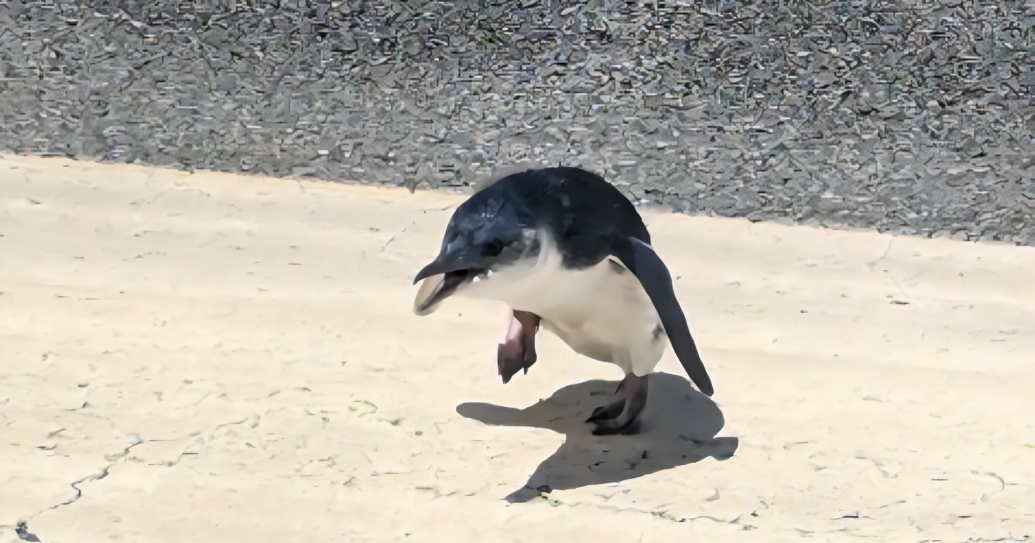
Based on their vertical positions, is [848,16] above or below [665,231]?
above

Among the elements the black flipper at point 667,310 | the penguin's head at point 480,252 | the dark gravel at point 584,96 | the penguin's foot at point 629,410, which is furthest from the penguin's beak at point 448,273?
the dark gravel at point 584,96

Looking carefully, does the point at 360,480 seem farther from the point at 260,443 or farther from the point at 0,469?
the point at 0,469

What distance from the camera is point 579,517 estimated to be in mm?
1870

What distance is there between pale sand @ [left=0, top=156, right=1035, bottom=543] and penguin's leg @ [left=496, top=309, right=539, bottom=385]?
0.12 m

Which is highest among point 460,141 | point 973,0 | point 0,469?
point 973,0

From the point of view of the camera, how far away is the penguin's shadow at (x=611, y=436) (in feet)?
6.68

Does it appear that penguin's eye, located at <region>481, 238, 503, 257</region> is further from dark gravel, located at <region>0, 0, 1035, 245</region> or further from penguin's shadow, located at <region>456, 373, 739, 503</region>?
dark gravel, located at <region>0, 0, 1035, 245</region>

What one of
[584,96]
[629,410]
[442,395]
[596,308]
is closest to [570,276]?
[596,308]

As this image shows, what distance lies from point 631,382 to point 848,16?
1987mm

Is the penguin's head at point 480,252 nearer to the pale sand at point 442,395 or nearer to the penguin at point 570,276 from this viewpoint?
the penguin at point 570,276

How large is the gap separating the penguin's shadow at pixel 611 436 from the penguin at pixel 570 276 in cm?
6

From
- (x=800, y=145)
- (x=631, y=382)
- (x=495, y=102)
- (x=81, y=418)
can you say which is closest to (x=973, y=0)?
(x=800, y=145)

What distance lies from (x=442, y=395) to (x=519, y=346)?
0.81 ft

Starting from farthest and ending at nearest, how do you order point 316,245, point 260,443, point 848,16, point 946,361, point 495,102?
point 495,102 → point 848,16 → point 316,245 → point 946,361 → point 260,443
